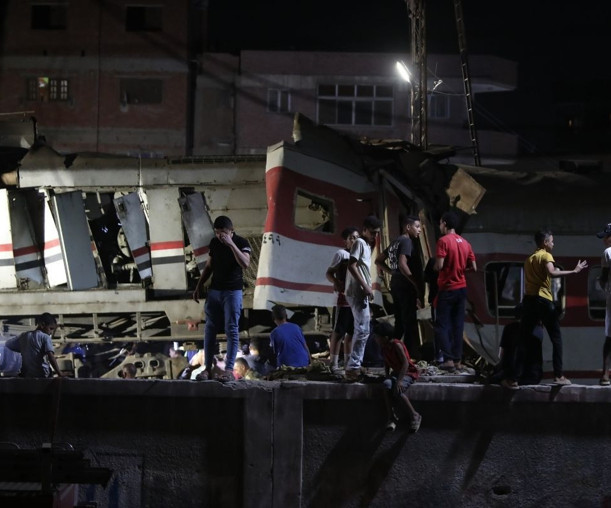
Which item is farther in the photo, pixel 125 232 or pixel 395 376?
pixel 125 232

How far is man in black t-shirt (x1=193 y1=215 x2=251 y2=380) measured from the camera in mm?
11453

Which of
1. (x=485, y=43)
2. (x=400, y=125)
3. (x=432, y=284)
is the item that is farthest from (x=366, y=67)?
(x=432, y=284)

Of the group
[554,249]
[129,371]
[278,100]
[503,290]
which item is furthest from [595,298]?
[278,100]

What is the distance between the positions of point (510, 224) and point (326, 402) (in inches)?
271

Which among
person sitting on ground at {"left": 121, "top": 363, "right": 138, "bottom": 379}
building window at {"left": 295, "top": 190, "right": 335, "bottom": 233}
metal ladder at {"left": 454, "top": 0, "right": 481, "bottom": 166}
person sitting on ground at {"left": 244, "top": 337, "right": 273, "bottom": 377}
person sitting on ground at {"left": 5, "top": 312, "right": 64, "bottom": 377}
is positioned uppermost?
metal ladder at {"left": 454, "top": 0, "right": 481, "bottom": 166}

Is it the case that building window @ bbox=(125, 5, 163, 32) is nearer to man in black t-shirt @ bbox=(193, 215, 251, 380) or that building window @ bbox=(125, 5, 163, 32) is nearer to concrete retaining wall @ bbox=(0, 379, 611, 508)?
man in black t-shirt @ bbox=(193, 215, 251, 380)

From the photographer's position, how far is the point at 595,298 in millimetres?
16484

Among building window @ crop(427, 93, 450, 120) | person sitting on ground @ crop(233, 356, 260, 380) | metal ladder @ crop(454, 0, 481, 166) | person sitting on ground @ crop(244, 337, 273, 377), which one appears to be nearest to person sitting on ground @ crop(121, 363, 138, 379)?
person sitting on ground @ crop(244, 337, 273, 377)

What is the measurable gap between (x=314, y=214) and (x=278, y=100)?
25.4 m

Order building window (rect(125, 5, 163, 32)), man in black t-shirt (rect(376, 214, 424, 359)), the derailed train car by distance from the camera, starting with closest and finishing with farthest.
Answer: man in black t-shirt (rect(376, 214, 424, 359)) < the derailed train car < building window (rect(125, 5, 163, 32))

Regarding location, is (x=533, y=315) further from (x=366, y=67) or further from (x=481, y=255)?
(x=366, y=67)

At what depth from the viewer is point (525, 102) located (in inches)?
1784

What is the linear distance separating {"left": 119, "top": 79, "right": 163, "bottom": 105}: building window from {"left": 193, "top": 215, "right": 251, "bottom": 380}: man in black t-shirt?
29.3m

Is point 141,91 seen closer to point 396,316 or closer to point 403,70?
point 403,70
